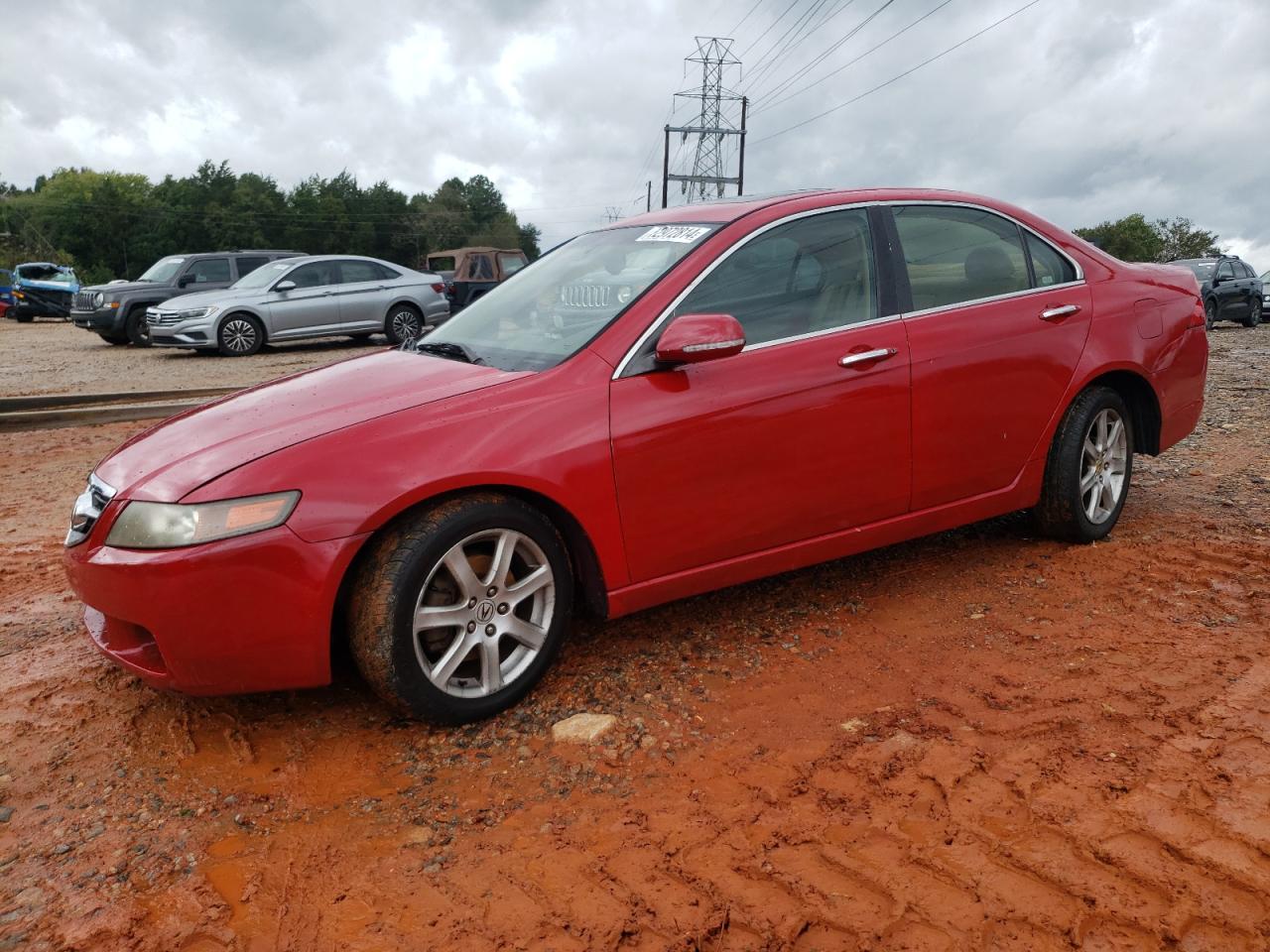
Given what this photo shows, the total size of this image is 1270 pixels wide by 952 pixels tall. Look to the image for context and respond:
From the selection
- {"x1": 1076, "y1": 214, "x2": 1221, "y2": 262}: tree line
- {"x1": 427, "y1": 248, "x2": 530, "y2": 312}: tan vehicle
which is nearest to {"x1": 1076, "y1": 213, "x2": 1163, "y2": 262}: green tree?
{"x1": 1076, "y1": 214, "x2": 1221, "y2": 262}: tree line

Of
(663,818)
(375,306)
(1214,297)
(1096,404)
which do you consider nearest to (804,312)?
(1096,404)

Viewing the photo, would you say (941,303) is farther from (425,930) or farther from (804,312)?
(425,930)

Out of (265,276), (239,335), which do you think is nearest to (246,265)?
(265,276)

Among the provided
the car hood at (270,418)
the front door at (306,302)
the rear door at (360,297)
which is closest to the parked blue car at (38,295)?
the front door at (306,302)

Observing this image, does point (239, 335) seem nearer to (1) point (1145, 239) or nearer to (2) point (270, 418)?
(2) point (270, 418)

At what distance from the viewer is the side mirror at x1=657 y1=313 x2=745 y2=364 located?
10.3ft

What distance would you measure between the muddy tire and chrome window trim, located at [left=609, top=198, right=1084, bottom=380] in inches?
22.7

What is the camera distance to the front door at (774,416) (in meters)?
3.21

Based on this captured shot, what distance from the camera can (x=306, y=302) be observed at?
1518 centimetres

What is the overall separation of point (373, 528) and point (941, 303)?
2431 mm

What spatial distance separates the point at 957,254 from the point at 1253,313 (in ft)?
67.3

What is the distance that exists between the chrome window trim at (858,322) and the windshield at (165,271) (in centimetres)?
1670

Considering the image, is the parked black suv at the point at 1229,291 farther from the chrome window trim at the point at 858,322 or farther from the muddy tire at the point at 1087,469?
the chrome window trim at the point at 858,322

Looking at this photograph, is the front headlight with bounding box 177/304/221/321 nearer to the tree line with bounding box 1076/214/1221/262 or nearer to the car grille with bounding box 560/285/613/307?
the car grille with bounding box 560/285/613/307
